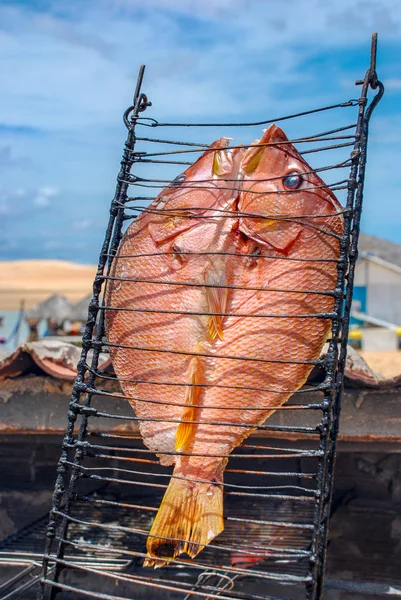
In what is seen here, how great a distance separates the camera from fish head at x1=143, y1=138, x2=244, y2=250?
3062 millimetres

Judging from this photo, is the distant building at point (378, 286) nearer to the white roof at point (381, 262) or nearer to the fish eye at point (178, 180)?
the white roof at point (381, 262)

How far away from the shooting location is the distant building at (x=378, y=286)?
2714 cm

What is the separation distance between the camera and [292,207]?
300 cm

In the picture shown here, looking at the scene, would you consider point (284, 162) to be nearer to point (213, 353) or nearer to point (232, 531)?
point (213, 353)

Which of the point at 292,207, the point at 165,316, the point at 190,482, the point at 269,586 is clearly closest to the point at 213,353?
the point at 165,316

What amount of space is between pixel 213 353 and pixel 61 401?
135 centimetres

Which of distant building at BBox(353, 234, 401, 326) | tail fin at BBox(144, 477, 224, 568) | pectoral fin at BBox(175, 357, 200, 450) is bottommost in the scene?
tail fin at BBox(144, 477, 224, 568)

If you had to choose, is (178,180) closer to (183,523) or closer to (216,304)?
(216,304)

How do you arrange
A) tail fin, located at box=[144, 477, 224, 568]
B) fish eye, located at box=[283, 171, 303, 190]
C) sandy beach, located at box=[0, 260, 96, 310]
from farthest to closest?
1. sandy beach, located at box=[0, 260, 96, 310]
2. fish eye, located at box=[283, 171, 303, 190]
3. tail fin, located at box=[144, 477, 224, 568]

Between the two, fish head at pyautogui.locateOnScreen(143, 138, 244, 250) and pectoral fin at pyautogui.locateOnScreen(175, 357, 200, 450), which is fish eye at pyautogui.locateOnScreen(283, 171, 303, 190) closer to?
fish head at pyautogui.locateOnScreen(143, 138, 244, 250)

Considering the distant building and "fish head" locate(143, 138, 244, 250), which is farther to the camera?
the distant building

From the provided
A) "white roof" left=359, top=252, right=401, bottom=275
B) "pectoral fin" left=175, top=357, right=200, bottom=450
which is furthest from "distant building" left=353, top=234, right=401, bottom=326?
"pectoral fin" left=175, top=357, right=200, bottom=450

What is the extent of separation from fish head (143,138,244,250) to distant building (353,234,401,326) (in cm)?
2448

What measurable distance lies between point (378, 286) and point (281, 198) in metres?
25.5
